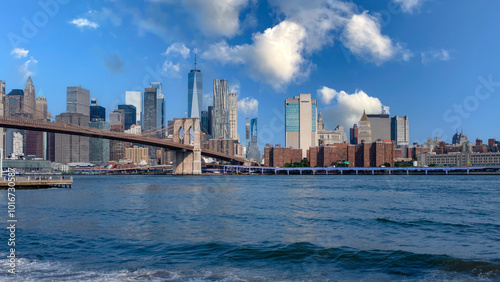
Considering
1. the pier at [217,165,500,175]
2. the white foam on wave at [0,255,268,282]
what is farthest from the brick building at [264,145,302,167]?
the white foam on wave at [0,255,268,282]

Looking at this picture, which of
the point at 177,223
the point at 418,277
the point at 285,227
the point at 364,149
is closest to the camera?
the point at 418,277

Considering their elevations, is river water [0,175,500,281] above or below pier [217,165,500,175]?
above

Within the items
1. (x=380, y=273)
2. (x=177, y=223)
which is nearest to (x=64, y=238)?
(x=177, y=223)

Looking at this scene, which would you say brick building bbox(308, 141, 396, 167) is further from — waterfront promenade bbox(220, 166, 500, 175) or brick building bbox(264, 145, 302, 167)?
waterfront promenade bbox(220, 166, 500, 175)

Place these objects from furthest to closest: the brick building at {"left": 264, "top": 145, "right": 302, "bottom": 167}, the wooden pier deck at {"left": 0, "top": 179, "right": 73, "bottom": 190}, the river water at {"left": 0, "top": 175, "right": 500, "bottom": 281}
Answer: the brick building at {"left": 264, "top": 145, "right": 302, "bottom": 167} → the wooden pier deck at {"left": 0, "top": 179, "right": 73, "bottom": 190} → the river water at {"left": 0, "top": 175, "right": 500, "bottom": 281}

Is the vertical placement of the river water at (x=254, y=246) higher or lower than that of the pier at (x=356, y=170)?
higher

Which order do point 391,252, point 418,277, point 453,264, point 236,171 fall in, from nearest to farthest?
point 418,277 < point 453,264 < point 391,252 < point 236,171

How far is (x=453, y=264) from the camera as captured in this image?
36.6ft

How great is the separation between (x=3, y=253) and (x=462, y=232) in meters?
14.7

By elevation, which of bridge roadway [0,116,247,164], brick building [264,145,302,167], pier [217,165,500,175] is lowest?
pier [217,165,500,175]

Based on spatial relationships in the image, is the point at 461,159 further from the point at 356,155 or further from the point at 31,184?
the point at 31,184

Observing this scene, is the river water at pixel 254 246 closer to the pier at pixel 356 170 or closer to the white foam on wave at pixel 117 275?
the white foam on wave at pixel 117 275

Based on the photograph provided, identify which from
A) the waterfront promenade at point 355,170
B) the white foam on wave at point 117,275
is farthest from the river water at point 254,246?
the waterfront promenade at point 355,170

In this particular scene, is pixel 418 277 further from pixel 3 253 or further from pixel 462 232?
pixel 3 253
